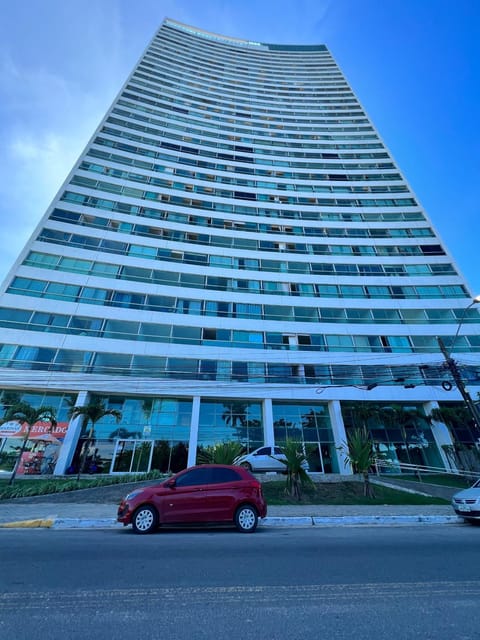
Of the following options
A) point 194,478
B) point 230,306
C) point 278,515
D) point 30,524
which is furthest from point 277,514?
point 230,306

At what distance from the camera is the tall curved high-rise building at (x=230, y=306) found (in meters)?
19.7

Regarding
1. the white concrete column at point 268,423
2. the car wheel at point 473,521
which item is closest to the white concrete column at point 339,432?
the white concrete column at point 268,423

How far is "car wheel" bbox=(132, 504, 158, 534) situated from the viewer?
684 cm

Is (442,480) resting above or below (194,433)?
below

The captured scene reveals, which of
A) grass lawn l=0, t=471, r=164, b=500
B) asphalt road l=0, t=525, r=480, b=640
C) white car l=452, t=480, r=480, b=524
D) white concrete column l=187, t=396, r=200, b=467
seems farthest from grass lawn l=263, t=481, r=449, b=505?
grass lawn l=0, t=471, r=164, b=500

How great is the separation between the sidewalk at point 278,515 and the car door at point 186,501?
189 centimetres

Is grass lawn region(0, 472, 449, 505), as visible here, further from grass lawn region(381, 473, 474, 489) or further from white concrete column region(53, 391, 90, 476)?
grass lawn region(381, 473, 474, 489)

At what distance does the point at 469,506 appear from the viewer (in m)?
8.96

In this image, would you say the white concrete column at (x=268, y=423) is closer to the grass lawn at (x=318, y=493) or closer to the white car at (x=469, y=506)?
the grass lawn at (x=318, y=493)

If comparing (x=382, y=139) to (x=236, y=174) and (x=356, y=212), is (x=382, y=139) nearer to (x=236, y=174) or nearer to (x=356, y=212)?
(x=356, y=212)

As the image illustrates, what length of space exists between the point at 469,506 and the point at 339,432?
1180cm

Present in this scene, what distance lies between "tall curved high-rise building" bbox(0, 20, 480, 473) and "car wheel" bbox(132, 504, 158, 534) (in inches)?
430

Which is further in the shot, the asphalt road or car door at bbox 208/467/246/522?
car door at bbox 208/467/246/522

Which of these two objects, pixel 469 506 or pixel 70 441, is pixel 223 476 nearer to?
pixel 469 506
